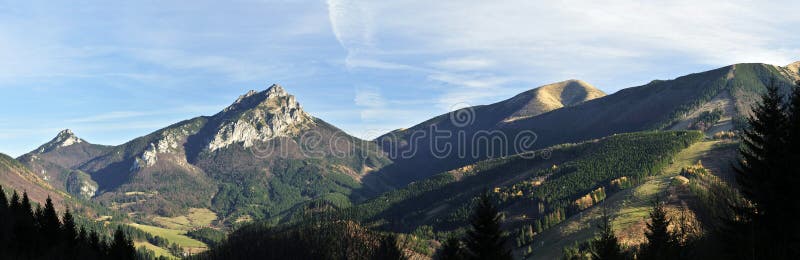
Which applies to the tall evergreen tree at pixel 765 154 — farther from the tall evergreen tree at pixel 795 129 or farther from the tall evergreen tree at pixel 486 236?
the tall evergreen tree at pixel 486 236

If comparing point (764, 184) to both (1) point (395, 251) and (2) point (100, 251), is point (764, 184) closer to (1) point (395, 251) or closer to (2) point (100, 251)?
(1) point (395, 251)

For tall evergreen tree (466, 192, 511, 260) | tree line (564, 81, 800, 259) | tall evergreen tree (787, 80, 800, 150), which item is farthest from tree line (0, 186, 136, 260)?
tall evergreen tree (787, 80, 800, 150)

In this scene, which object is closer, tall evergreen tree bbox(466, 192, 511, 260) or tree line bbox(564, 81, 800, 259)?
tree line bbox(564, 81, 800, 259)

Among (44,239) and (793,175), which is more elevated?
(793,175)

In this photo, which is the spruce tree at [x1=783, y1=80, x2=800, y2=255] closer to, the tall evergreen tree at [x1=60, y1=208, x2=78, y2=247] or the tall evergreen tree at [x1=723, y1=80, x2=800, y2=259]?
the tall evergreen tree at [x1=723, y1=80, x2=800, y2=259]

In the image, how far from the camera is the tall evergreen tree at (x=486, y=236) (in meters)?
52.2

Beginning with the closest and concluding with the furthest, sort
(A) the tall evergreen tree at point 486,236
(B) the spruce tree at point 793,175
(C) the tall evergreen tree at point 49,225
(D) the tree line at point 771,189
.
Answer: (D) the tree line at point 771,189 < (B) the spruce tree at point 793,175 < (A) the tall evergreen tree at point 486,236 < (C) the tall evergreen tree at point 49,225

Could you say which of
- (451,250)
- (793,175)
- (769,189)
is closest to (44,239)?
(451,250)

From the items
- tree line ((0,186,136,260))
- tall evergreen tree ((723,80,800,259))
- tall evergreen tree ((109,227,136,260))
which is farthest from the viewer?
tall evergreen tree ((109,227,136,260))

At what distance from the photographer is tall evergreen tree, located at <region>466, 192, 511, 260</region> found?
52.2 meters

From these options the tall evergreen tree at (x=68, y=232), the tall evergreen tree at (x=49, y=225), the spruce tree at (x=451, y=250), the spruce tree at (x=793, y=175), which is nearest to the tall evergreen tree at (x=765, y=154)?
the spruce tree at (x=793, y=175)

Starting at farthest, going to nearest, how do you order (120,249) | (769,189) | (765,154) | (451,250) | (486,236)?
(120,249), (451,250), (486,236), (765,154), (769,189)

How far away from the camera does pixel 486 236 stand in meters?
52.7

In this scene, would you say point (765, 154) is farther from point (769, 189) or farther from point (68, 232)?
point (68, 232)
